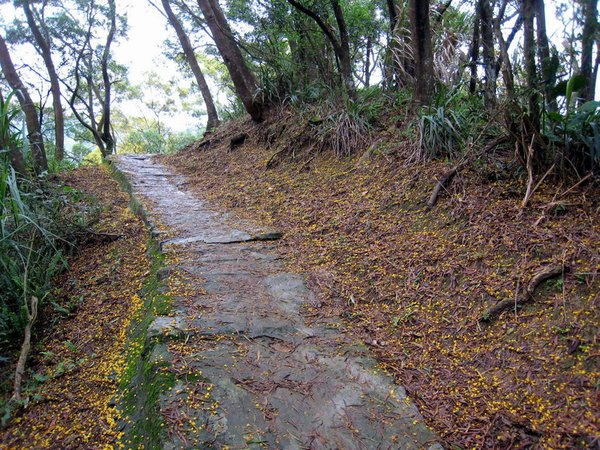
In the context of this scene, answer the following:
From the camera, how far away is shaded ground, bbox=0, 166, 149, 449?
1.82m

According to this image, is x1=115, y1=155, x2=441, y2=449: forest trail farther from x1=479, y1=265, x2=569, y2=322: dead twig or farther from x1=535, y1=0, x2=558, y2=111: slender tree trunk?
x1=535, y1=0, x2=558, y2=111: slender tree trunk

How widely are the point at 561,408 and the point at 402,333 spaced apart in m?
0.92

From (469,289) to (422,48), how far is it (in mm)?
3058

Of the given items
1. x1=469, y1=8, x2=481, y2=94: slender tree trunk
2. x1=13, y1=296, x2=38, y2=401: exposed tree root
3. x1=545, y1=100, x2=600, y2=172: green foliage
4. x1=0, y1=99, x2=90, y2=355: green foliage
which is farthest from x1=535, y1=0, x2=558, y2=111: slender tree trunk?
x1=13, y1=296, x2=38, y2=401: exposed tree root

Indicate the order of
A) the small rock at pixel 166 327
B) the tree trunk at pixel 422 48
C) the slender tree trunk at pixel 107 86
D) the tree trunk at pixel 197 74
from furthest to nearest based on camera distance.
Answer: the slender tree trunk at pixel 107 86
the tree trunk at pixel 197 74
the tree trunk at pixel 422 48
the small rock at pixel 166 327

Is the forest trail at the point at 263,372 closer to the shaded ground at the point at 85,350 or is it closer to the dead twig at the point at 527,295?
the shaded ground at the point at 85,350

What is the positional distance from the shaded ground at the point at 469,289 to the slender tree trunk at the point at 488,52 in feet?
2.91

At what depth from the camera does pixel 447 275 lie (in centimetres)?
276

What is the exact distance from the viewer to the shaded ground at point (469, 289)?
1.84m

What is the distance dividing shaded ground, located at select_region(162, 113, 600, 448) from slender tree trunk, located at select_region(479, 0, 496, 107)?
89cm

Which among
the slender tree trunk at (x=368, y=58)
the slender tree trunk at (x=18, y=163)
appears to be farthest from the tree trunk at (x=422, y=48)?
the slender tree trunk at (x=18, y=163)

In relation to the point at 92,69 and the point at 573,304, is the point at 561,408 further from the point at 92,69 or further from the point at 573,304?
the point at 92,69

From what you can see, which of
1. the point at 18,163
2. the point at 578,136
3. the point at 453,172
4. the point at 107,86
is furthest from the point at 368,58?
the point at 107,86

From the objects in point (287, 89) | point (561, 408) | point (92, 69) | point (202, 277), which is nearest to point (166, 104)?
point (92, 69)
